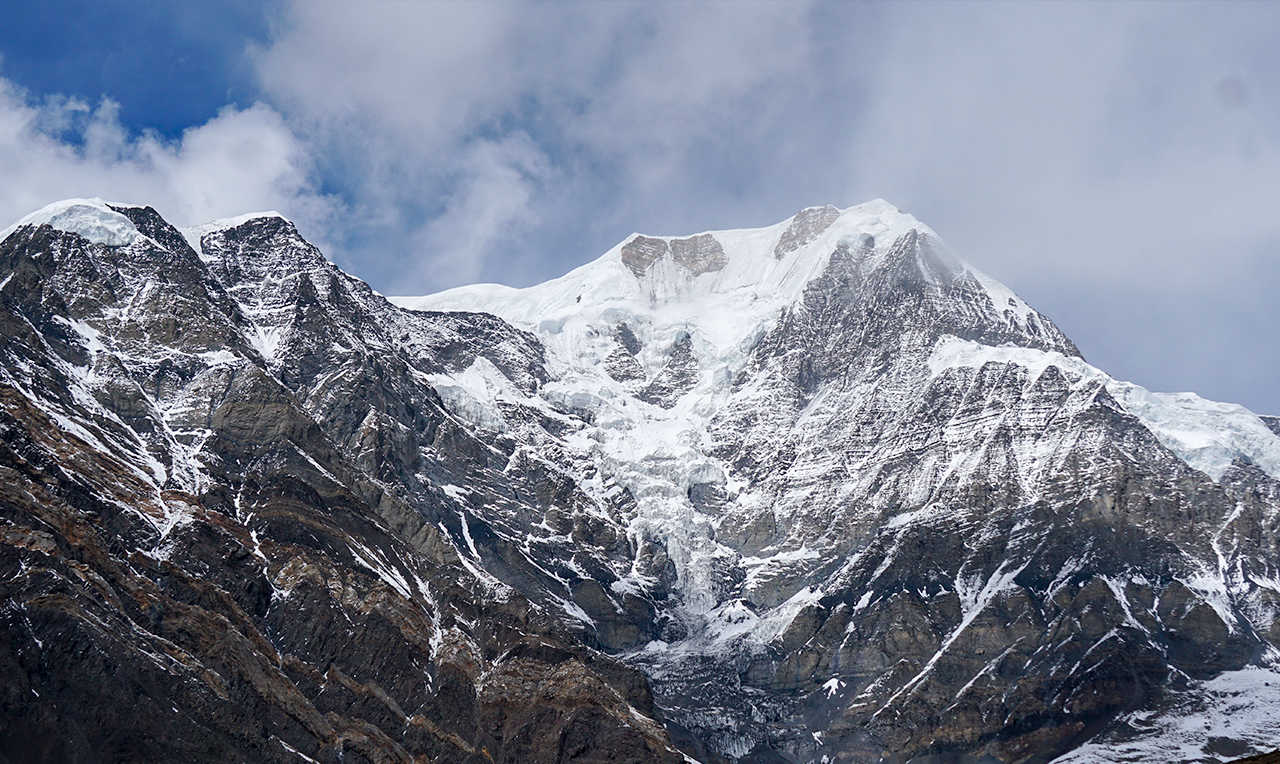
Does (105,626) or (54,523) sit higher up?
(54,523)

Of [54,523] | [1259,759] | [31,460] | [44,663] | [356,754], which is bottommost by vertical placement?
[1259,759]

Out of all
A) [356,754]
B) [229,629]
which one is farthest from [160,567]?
[356,754]

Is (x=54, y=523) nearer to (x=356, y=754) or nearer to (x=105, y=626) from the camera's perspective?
(x=105, y=626)

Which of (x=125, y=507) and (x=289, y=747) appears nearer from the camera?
(x=289, y=747)

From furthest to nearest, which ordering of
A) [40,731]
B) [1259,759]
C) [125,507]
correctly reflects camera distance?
[125,507]
[40,731]
[1259,759]

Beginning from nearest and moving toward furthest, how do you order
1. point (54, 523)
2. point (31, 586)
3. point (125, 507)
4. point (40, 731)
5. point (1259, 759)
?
point (1259, 759), point (40, 731), point (31, 586), point (54, 523), point (125, 507)

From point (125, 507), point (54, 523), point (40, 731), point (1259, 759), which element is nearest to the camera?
point (1259, 759)

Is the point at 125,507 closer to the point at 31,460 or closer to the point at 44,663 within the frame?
the point at 31,460

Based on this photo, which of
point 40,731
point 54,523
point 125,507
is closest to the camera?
point 40,731

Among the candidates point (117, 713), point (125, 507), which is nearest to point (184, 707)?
point (117, 713)
